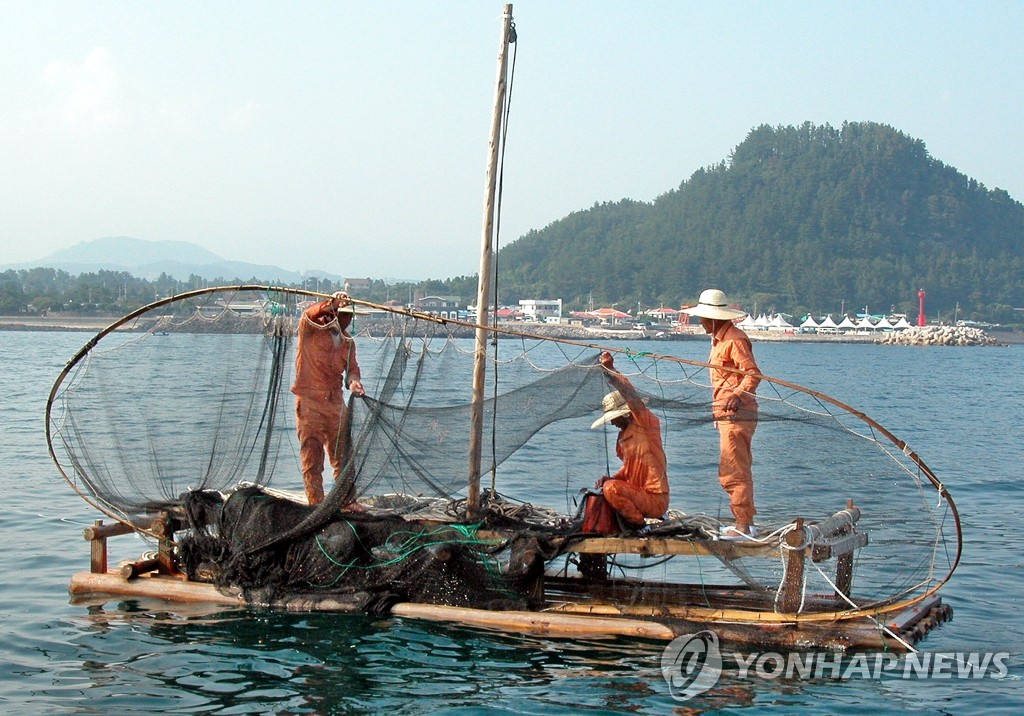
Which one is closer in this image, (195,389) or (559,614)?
(559,614)

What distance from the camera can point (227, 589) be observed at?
334 inches

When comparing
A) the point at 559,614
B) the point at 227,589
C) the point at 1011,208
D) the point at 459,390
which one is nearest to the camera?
the point at 559,614

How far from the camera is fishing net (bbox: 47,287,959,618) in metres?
7.97

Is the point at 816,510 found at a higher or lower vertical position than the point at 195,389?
lower

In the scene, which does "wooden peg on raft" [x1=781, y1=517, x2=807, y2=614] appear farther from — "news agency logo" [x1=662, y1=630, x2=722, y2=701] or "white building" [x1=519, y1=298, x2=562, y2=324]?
"white building" [x1=519, y1=298, x2=562, y2=324]

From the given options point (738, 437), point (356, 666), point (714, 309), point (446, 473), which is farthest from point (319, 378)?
point (738, 437)

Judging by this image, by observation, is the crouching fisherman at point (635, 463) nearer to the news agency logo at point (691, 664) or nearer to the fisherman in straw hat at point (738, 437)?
the fisherman in straw hat at point (738, 437)

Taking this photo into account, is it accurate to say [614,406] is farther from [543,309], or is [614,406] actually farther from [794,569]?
[543,309]

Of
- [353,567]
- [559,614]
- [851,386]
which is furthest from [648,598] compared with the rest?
[851,386]

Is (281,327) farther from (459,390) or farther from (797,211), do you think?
(797,211)

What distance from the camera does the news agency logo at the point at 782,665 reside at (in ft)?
24.0

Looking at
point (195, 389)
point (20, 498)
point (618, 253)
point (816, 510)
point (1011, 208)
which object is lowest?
point (20, 498)

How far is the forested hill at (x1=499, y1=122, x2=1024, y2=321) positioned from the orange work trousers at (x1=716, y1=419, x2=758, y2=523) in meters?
134

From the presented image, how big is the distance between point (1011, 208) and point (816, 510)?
19614cm
